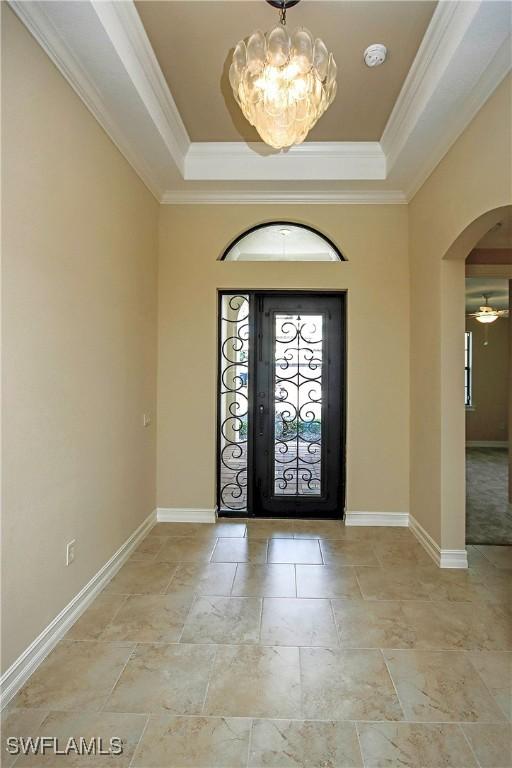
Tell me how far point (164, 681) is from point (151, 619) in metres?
0.50

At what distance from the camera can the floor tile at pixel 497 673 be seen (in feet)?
5.88

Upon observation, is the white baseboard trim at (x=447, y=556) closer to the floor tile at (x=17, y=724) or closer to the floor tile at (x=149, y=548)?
the floor tile at (x=149, y=548)

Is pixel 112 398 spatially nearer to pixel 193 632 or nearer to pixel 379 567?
pixel 193 632

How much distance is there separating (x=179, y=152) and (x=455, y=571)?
12.9ft

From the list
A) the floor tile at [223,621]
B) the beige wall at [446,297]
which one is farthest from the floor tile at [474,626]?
the floor tile at [223,621]

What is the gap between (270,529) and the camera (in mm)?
3732

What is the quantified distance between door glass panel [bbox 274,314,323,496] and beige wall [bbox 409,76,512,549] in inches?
35.0

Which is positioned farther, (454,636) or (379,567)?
(379,567)

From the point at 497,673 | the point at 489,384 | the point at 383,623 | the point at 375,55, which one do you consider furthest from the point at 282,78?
the point at 489,384

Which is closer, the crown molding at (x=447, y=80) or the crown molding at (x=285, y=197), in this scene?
the crown molding at (x=447, y=80)

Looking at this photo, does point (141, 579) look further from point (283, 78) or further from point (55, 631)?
point (283, 78)

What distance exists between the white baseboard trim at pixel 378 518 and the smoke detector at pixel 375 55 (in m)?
3.53

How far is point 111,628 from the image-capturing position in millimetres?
2273

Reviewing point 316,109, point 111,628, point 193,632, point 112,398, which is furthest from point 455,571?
point 316,109
